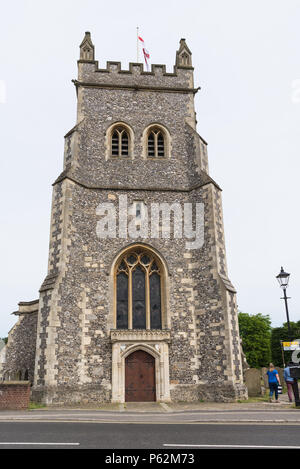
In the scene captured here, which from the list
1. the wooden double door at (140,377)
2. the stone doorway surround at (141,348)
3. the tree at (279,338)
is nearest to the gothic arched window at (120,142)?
the stone doorway surround at (141,348)

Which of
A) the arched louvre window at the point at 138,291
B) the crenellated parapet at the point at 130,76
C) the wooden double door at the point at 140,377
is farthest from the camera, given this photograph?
the crenellated parapet at the point at 130,76

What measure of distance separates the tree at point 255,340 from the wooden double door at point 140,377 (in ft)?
112

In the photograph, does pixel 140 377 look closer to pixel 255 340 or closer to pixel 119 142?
pixel 119 142

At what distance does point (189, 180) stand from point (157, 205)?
2.13 metres

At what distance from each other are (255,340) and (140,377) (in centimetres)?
3634

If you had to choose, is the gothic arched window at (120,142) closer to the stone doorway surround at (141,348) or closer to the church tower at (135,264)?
the church tower at (135,264)

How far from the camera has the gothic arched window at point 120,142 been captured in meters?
19.6

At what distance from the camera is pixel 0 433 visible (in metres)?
7.19

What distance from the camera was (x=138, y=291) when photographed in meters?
17.1

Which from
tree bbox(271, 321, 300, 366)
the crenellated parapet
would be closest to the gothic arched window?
the crenellated parapet

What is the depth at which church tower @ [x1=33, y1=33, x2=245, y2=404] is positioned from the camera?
49.1 feet

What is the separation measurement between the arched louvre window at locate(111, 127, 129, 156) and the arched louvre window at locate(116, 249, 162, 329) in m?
5.34

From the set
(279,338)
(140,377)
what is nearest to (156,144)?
(140,377)

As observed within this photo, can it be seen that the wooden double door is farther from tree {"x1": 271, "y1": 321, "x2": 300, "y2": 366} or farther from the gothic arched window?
tree {"x1": 271, "y1": 321, "x2": 300, "y2": 366}
